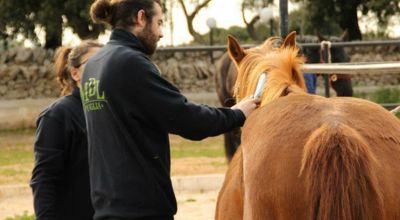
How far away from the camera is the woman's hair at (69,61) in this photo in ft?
12.5

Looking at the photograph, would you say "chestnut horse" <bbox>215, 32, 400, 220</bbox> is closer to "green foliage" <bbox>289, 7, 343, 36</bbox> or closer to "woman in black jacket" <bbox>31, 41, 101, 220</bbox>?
"woman in black jacket" <bbox>31, 41, 101, 220</bbox>

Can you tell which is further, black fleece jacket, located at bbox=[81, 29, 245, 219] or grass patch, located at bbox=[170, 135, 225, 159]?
grass patch, located at bbox=[170, 135, 225, 159]

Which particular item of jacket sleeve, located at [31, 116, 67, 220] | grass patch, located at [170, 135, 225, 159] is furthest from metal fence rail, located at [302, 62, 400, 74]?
grass patch, located at [170, 135, 225, 159]

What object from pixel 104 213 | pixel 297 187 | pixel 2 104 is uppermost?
pixel 297 187

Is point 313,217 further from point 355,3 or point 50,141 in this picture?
point 355,3

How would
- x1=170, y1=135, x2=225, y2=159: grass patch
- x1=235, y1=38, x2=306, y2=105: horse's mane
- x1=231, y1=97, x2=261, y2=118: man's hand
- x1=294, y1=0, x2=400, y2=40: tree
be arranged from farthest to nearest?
x1=294, y1=0, x2=400, y2=40: tree → x1=170, y1=135, x2=225, y2=159: grass patch → x1=235, y1=38, x2=306, y2=105: horse's mane → x1=231, y1=97, x2=261, y2=118: man's hand

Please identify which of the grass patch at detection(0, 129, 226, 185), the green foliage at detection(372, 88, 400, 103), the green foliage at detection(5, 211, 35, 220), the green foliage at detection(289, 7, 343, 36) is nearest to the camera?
the green foliage at detection(5, 211, 35, 220)

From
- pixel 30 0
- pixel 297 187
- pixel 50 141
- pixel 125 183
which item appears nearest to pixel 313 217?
pixel 297 187

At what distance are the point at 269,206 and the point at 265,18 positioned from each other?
16467mm

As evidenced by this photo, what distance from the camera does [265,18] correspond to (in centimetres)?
1883

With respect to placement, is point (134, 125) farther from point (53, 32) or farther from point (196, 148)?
point (53, 32)

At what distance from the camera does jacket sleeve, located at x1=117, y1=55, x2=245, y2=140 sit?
9.60ft

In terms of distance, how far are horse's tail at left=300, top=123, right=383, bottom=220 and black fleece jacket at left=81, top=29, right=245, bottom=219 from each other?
61 centimetres

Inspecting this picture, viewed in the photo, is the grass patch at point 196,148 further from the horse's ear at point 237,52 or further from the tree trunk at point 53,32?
the horse's ear at point 237,52
